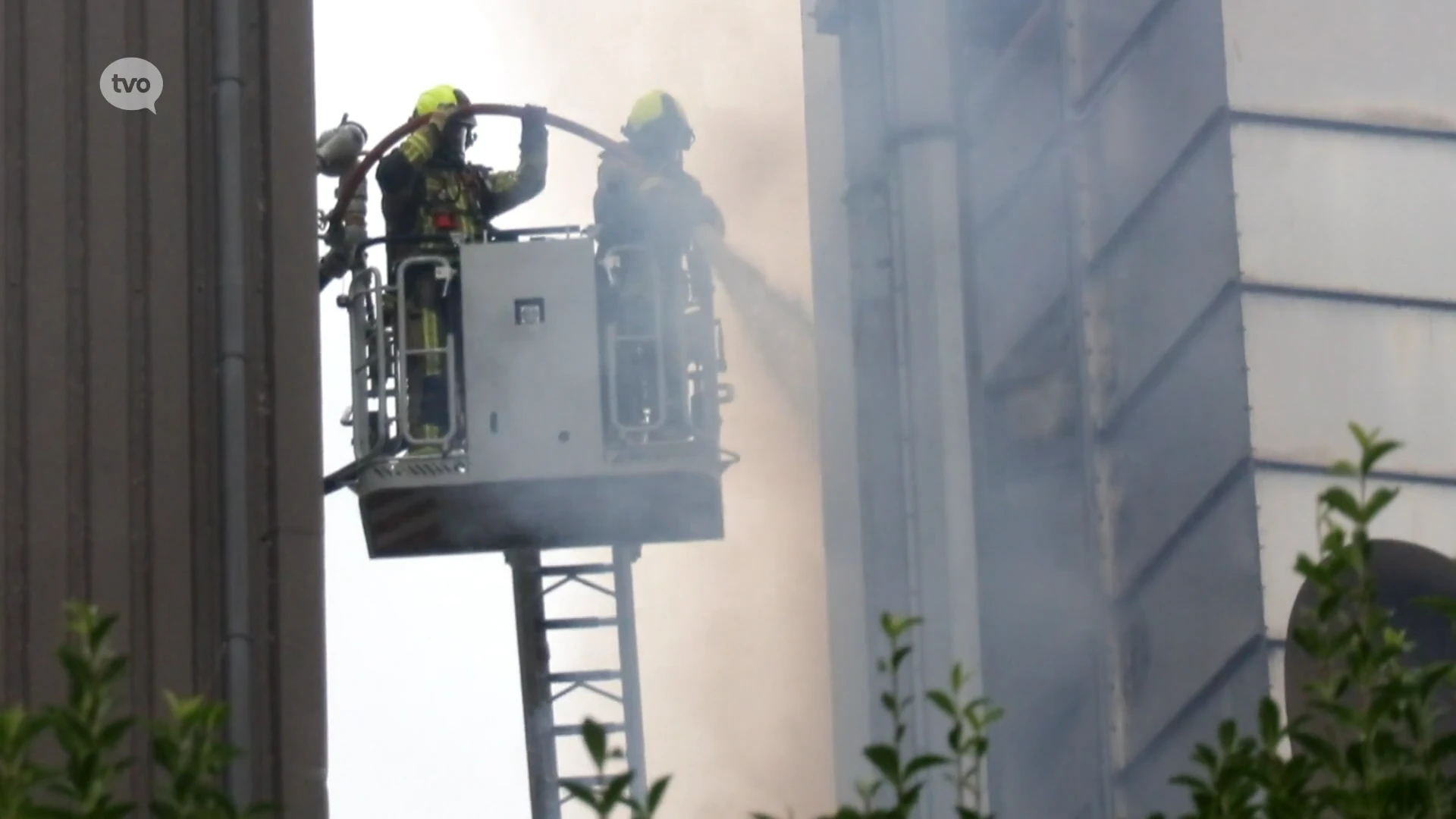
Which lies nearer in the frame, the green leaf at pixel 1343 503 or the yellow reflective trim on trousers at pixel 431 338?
the green leaf at pixel 1343 503

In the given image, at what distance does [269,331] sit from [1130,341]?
422 cm

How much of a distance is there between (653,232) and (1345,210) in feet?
9.34

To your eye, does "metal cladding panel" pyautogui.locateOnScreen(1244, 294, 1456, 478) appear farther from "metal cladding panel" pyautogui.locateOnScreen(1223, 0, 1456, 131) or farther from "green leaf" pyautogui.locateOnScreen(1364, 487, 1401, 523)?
"green leaf" pyautogui.locateOnScreen(1364, 487, 1401, 523)

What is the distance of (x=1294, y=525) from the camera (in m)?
8.74

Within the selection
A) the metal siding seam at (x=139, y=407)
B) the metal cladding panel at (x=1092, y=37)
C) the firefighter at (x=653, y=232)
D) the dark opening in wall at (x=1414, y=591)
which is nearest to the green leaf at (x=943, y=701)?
the metal siding seam at (x=139, y=407)

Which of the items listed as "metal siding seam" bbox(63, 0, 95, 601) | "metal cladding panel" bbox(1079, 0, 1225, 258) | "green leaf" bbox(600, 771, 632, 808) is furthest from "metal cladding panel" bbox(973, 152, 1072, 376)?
"green leaf" bbox(600, 771, 632, 808)

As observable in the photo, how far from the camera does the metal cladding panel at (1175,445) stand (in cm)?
905

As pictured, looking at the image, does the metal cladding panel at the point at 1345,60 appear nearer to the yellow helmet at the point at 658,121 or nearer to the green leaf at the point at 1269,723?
the yellow helmet at the point at 658,121

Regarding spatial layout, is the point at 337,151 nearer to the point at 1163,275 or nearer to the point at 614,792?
the point at 1163,275

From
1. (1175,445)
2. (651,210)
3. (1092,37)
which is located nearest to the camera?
(651,210)

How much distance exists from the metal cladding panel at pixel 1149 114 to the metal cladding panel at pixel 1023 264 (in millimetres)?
211

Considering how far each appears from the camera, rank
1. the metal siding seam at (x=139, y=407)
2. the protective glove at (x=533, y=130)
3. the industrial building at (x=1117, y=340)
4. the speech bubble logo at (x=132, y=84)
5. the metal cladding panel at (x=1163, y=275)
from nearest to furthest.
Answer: the metal siding seam at (x=139, y=407) → the speech bubble logo at (x=132, y=84) → the industrial building at (x=1117, y=340) → the metal cladding panel at (x=1163, y=275) → the protective glove at (x=533, y=130)

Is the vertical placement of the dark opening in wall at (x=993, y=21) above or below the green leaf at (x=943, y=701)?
above

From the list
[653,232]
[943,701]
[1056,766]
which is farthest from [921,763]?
[1056,766]
